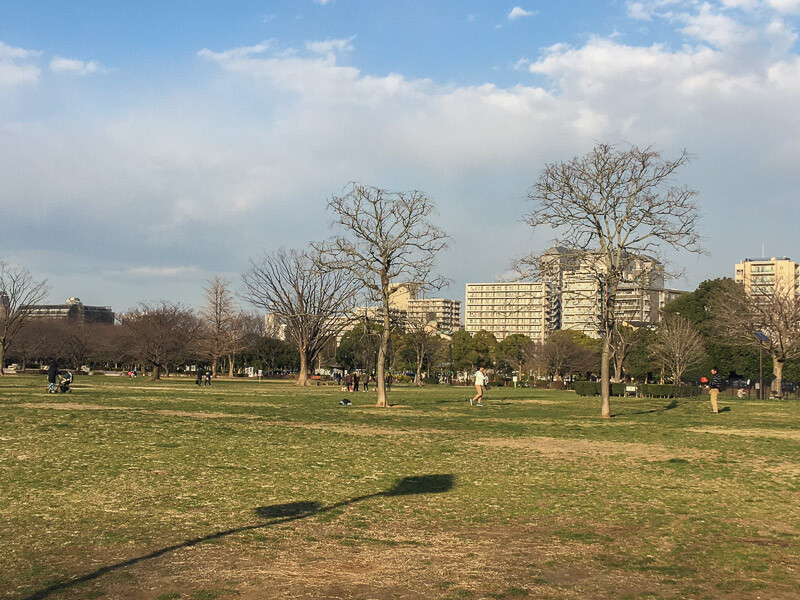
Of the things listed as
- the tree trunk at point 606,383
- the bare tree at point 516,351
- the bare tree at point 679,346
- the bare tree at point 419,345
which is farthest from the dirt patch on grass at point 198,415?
the bare tree at point 516,351

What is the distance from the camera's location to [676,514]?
1110cm

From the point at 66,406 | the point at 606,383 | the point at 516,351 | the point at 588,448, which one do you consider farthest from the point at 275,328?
the point at 588,448

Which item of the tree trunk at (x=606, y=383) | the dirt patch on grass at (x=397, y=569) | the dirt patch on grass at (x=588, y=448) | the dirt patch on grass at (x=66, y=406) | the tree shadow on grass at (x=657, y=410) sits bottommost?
the tree shadow on grass at (x=657, y=410)

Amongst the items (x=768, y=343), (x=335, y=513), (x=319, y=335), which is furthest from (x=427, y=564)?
(x=319, y=335)

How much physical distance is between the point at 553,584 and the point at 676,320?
75.5 metres

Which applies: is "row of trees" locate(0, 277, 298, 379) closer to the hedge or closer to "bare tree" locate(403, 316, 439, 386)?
"bare tree" locate(403, 316, 439, 386)

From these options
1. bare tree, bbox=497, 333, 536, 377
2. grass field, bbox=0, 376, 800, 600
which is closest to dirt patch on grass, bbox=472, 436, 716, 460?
grass field, bbox=0, 376, 800, 600

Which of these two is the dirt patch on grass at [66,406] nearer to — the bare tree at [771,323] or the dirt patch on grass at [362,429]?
the dirt patch on grass at [362,429]

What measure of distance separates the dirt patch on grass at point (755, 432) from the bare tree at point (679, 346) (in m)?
41.3

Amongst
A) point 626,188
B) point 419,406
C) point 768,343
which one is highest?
point 626,188

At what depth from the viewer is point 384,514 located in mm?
10594

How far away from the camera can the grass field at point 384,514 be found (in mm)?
7422

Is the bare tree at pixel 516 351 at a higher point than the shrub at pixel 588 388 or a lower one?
higher

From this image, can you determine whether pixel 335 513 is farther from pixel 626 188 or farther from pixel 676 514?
pixel 626 188
